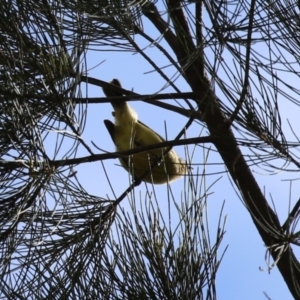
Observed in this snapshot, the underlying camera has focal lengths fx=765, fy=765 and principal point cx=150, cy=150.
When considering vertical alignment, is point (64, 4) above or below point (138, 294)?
above

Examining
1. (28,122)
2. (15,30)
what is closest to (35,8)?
(15,30)

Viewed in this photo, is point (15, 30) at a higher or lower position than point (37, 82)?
higher

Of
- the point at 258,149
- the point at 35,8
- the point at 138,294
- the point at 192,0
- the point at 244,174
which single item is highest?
the point at 35,8

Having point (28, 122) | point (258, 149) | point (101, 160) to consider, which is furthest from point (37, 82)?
point (258, 149)

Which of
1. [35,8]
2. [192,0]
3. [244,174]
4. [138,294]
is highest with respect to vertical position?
[35,8]

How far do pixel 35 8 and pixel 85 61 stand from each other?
175mm

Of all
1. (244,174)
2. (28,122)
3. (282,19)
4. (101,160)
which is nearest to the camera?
(282,19)

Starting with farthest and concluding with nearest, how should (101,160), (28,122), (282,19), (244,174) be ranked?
(244,174) → (101,160) → (28,122) → (282,19)

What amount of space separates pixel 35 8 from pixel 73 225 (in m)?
0.63

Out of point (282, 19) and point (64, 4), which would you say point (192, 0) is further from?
point (64, 4)

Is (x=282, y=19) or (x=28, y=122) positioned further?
(x=28, y=122)

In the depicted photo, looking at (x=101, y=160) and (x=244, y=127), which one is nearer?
(x=244, y=127)

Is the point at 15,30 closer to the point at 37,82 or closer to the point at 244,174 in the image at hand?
the point at 37,82

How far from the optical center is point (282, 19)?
5.24 ft
